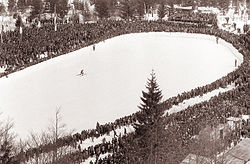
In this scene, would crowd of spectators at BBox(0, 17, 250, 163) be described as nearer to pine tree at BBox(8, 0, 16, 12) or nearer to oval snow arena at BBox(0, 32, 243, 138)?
oval snow arena at BBox(0, 32, 243, 138)

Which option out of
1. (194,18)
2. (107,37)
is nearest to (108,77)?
(107,37)

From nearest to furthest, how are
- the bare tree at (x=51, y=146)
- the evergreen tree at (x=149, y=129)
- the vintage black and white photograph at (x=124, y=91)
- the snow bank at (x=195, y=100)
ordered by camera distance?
the bare tree at (x=51, y=146) → the evergreen tree at (x=149, y=129) → the vintage black and white photograph at (x=124, y=91) → the snow bank at (x=195, y=100)

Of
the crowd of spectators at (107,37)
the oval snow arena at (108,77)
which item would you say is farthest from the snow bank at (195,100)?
the oval snow arena at (108,77)

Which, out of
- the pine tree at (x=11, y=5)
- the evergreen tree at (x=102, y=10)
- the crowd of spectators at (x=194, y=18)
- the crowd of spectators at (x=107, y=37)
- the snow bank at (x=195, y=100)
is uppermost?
the pine tree at (x=11, y=5)

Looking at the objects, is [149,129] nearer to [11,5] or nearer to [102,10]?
[102,10]

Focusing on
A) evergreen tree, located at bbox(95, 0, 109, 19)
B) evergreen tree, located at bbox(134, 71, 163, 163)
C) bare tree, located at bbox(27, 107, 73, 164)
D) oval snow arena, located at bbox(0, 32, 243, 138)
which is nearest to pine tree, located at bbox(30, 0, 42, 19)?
evergreen tree, located at bbox(95, 0, 109, 19)

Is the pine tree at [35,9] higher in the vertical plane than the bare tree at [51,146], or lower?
higher

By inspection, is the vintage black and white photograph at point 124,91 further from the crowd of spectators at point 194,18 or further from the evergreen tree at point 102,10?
the evergreen tree at point 102,10
